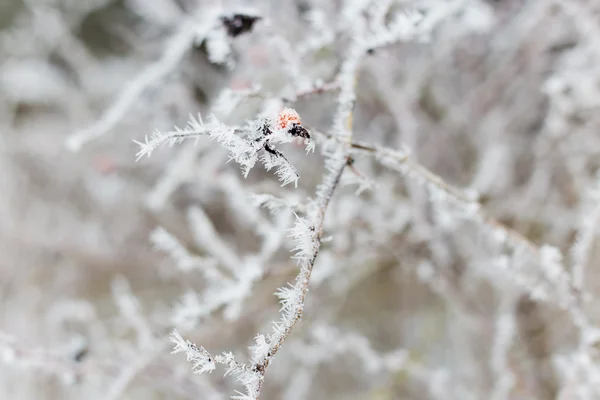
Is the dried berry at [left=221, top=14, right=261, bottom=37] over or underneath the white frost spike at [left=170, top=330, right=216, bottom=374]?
over

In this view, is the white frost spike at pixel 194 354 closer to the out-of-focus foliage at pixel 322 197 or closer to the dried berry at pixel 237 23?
the out-of-focus foliage at pixel 322 197

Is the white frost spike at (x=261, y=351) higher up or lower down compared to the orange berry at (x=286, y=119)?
lower down

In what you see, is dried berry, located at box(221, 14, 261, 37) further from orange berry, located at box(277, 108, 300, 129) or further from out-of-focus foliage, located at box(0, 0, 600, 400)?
orange berry, located at box(277, 108, 300, 129)

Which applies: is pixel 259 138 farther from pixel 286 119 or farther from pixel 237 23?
pixel 237 23

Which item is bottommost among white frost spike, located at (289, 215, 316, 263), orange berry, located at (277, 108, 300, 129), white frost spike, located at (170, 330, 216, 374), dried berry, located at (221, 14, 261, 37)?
white frost spike, located at (170, 330, 216, 374)

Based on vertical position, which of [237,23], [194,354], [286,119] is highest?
[237,23]

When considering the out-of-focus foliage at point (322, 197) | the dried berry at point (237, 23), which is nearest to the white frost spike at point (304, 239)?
the out-of-focus foliage at point (322, 197)

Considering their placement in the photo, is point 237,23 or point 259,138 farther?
point 237,23

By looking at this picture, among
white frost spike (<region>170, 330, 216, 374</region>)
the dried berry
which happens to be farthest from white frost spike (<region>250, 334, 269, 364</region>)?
the dried berry

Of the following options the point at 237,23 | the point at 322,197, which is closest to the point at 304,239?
the point at 322,197
